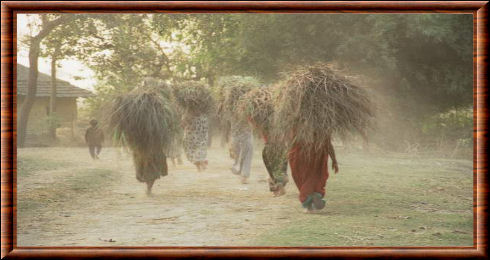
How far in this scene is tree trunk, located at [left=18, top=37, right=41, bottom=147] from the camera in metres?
8.19

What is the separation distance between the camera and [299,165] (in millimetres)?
8992

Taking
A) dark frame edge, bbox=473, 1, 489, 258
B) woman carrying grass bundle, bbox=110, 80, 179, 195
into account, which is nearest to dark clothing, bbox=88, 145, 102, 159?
woman carrying grass bundle, bbox=110, 80, 179, 195

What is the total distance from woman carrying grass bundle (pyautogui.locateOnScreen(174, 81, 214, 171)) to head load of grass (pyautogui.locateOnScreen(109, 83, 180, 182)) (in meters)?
2.92

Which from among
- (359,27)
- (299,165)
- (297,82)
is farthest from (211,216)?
(359,27)

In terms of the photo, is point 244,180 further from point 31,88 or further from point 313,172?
point 31,88

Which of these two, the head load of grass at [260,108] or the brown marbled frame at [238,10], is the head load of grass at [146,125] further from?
the brown marbled frame at [238,10]

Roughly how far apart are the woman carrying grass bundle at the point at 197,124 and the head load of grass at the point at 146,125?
2920 mm

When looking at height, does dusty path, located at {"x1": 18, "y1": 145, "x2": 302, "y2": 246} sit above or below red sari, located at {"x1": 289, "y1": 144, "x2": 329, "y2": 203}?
below

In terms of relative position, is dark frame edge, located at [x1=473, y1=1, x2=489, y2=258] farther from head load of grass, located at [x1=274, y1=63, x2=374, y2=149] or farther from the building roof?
the building roof

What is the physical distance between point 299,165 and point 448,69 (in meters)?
4.14

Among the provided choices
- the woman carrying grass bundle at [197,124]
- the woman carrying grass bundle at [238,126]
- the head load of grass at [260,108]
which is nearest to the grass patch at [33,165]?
the head load of grass at [260,108]

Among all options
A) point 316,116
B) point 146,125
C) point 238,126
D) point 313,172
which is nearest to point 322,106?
point 316,116

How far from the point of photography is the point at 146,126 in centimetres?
1029

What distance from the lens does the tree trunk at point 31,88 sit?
8.19 m
